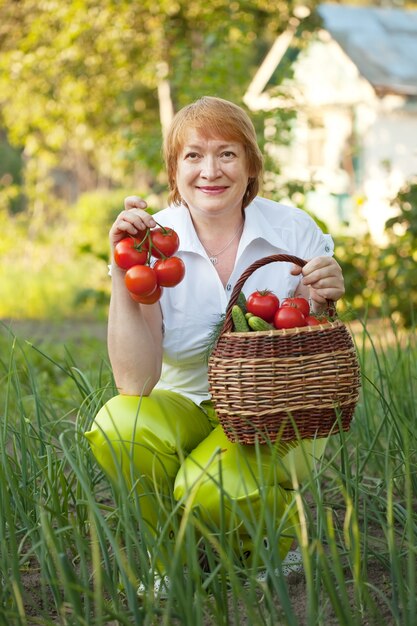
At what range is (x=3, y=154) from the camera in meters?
23.3

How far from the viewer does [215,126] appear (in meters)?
2.44

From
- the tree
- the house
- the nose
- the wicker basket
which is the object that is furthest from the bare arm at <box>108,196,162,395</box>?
the house

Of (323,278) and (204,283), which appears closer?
(323,278)

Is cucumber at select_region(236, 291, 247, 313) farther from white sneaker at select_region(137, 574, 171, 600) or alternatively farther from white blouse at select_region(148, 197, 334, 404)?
white sneaker at select_region(137, 574, 171, 600)

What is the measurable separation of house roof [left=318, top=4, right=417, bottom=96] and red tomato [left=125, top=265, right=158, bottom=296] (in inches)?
487

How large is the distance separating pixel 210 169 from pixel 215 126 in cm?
11

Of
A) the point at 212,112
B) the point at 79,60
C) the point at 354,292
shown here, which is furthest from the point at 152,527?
the point at 79,60

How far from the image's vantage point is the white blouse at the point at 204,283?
2479 mm

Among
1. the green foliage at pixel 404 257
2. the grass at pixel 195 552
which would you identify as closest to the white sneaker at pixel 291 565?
the grass at pixel 195 552

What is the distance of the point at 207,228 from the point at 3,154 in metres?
21.6

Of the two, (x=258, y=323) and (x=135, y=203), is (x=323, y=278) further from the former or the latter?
(x=135, y=203)

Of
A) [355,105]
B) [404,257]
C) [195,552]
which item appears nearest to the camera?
[195,552]

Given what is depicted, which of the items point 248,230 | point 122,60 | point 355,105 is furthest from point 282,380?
point 355,105

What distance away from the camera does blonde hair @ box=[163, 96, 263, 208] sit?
244 centimetres
